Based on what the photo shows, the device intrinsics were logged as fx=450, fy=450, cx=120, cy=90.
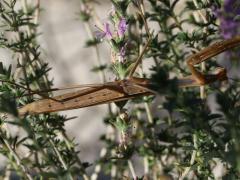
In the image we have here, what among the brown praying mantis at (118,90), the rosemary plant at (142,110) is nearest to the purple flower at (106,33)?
the rosemary plant at (142,110)

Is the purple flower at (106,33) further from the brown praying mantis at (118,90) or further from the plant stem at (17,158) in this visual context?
the plant stem at (17,158)

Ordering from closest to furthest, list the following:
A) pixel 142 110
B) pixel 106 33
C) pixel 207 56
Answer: pixel 207 56
pixel 106 33
pixel 142 110

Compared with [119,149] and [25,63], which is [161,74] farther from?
[25,63]

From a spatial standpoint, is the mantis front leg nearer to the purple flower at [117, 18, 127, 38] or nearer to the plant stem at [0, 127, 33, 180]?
the purple flower at [117, 18, 127, 38]

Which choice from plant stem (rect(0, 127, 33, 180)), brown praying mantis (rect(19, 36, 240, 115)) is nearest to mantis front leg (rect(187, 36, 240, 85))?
brown praying mantis (rect(19, 36, 240, 115))

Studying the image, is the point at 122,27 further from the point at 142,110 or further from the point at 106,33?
the point at 142,110

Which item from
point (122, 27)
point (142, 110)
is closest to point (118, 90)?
point (122, 27)
